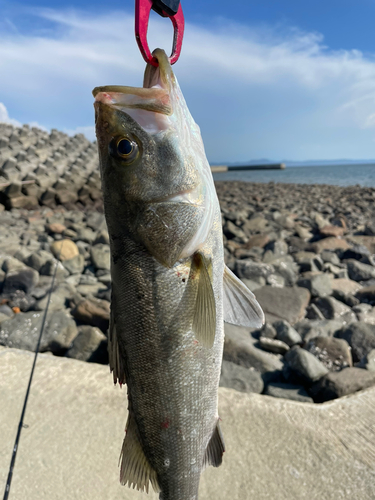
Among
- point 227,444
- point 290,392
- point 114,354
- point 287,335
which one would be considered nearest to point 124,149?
point 114,354

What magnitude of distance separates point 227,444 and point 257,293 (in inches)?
145

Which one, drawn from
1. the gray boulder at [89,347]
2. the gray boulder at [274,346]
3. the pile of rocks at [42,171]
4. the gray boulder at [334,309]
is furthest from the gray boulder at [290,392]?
the pile of rocks at [42,171]

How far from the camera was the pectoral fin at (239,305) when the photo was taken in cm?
200

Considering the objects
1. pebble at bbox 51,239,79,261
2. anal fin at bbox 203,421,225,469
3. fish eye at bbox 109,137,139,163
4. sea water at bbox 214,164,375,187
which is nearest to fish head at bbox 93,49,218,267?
fish eye at bbox 109,137,139,163

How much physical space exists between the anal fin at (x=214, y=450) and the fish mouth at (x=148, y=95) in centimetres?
156

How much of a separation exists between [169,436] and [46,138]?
22.0 metres

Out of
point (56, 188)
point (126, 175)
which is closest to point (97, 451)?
point (126, 175)

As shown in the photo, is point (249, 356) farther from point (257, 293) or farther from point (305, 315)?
point (257, 293)

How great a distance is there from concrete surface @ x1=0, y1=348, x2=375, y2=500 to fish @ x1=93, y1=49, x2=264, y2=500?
141 cm

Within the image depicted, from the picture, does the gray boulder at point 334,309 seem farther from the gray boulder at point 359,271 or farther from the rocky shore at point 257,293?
the gray boulder at point 359,271

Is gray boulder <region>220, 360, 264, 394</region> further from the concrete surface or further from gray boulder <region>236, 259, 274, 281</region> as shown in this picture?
gray boulder <region>236, 259, 274, 281</region>

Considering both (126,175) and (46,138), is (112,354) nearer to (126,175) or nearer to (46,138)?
A: (126,175)

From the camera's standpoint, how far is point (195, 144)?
70.9 inches

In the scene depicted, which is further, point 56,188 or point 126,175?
point 56,188
